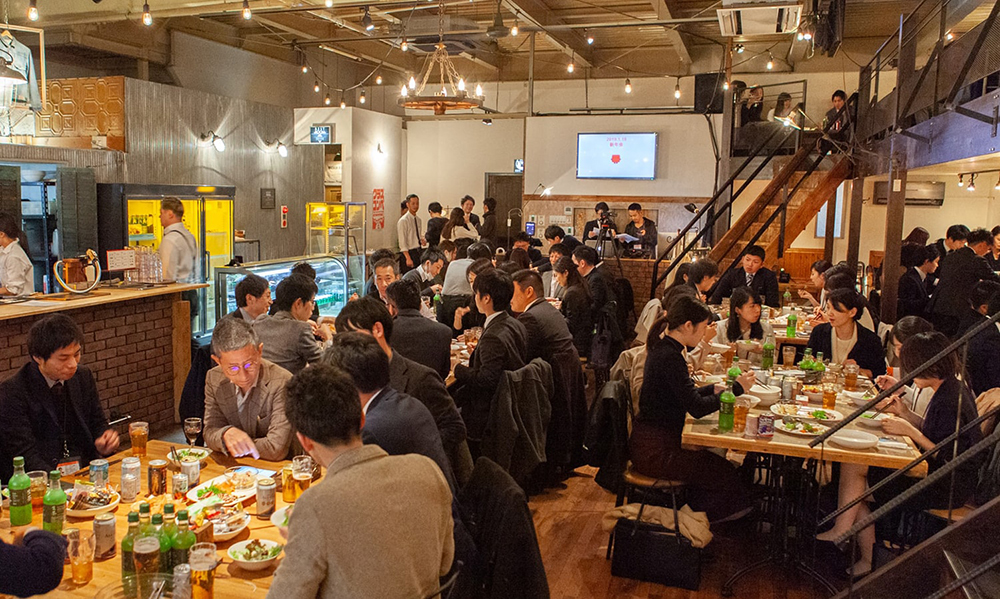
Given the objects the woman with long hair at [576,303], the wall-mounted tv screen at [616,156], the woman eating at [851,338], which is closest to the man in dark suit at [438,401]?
the woman eating at [851,338]

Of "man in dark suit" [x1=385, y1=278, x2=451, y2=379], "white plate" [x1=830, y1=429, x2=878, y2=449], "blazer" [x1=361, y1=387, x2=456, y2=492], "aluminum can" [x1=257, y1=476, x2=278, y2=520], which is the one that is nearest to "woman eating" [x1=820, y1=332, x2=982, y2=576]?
"white plate" [x1=830, y1=429, x2=878, y2=449]

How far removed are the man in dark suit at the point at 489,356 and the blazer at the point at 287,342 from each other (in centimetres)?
88

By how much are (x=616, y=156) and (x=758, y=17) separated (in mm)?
6016

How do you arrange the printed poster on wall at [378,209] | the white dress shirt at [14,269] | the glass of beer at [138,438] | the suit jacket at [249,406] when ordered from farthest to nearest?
the printed poster on wall at [378,209] → the white dress shirt at [14,269] → the suit jacket at [249,406] → the glass of beer at [138,438]

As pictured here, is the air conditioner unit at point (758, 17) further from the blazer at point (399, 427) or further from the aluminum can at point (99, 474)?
the aluminum can at point (99, 474)

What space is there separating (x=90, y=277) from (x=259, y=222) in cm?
711

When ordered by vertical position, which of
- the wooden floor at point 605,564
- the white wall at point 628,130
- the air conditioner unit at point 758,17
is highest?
the air conditioner unit at point 758,17

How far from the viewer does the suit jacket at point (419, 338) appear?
4.47m

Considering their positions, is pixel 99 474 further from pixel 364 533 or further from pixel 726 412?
pixel 726 412

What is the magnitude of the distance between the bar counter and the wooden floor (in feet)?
10.5

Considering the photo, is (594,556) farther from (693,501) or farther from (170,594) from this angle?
(170,594)

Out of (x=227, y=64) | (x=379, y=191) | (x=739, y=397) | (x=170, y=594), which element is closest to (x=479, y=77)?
(x=379, y=191)

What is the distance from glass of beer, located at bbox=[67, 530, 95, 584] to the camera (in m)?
2.22

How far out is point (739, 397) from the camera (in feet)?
14.5
